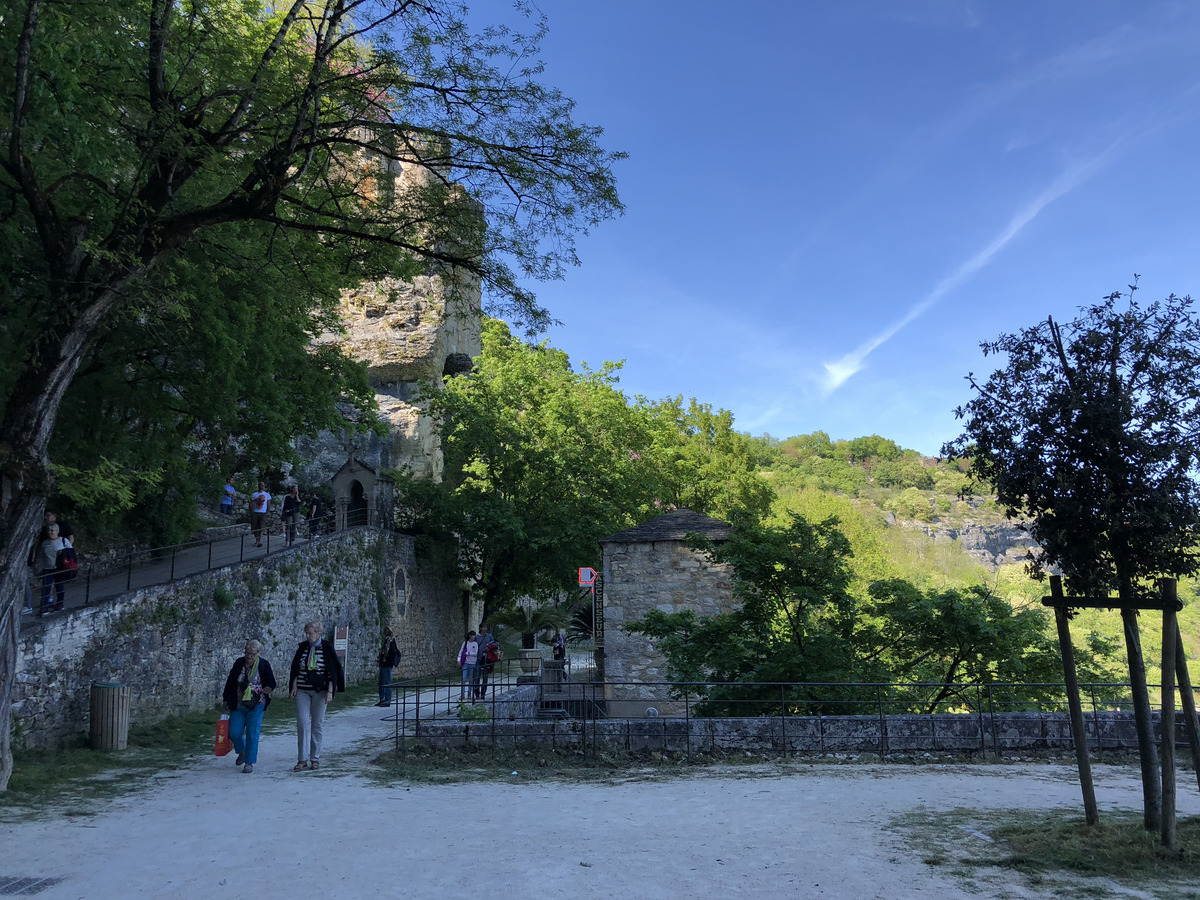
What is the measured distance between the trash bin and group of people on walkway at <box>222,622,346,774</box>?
2633mm

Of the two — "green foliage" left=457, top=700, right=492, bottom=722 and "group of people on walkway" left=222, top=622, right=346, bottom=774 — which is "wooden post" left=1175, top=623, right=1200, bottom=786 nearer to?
"green foliage" left=457, top=700, right=492, bottom=722

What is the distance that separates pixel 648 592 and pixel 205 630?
28.1 ft

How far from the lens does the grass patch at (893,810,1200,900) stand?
16.0 feet

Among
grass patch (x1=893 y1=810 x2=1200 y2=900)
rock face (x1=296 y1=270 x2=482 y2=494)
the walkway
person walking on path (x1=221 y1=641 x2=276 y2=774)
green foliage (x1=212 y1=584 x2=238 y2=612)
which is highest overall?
rock face (x1=296 y1=270 x2=482 y2=494)

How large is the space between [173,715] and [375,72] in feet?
35.3

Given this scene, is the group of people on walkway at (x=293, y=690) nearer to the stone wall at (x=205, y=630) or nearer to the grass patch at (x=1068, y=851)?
the stone wall at (x=205, y=630)

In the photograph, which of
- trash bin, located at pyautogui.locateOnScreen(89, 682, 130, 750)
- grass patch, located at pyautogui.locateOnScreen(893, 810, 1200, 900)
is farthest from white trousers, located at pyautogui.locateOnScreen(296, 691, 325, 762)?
grass patch, located at pyautogui.locateOnScreen(893, 810, 1200, 900)

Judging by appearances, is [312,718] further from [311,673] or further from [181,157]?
[181,157]

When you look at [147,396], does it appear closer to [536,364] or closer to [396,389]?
[536,364]

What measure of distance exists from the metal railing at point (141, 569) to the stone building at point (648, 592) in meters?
7.67

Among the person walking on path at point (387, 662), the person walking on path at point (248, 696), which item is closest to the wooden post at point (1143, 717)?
the person walking on path at point (248, 696)

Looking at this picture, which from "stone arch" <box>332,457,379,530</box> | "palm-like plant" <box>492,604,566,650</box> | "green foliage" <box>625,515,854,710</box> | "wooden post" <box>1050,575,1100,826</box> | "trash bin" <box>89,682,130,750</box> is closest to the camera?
"wooden post" <box>1050,575,1100,826</box>

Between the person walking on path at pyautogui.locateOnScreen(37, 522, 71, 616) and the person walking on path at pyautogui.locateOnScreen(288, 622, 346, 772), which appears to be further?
the person walking on path at pyautogui.locateOnScreen(37, 522, 71, 616)

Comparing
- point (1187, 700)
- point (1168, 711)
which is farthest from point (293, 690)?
point (1187, 700)
